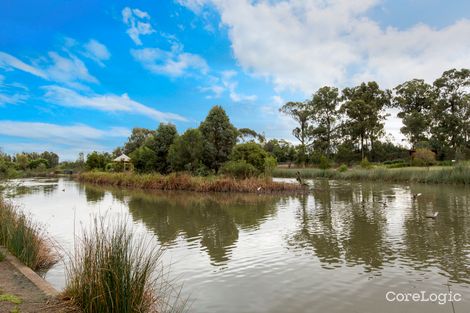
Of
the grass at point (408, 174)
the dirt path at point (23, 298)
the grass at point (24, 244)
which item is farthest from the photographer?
the grass at point (408, 174)

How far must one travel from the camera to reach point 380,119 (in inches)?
2108

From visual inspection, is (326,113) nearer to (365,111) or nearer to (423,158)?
(365,111)

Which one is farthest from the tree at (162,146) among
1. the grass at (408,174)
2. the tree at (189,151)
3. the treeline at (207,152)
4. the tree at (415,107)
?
the tree at (415,107)

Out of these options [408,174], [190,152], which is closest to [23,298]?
[190,152]

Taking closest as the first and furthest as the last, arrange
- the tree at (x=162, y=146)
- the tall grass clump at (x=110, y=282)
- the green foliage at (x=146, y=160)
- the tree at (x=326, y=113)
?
the tall grass clump at (x=110, y=282) < the green foliage at (x=146, y=160) < the tree at (x=162, y=146) < the tree at (x=326, y=113)

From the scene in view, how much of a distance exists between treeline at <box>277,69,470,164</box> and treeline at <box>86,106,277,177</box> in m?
20.8

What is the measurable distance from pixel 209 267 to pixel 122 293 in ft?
10.7

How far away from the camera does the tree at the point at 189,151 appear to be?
2720 cm

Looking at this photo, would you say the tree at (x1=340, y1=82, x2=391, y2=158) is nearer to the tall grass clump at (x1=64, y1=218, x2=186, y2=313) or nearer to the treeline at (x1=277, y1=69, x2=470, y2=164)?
the treeline at (x1=277, y1=69, x2=470, y2=164)

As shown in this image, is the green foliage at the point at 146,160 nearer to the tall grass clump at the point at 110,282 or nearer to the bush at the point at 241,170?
the bush at the point at 241,170

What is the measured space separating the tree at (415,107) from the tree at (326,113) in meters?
8.62

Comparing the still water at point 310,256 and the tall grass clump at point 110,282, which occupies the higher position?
the tall grass clump at point 110,282

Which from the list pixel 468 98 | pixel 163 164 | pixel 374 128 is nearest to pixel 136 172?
pixel 163 164

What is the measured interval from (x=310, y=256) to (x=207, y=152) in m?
20.7
